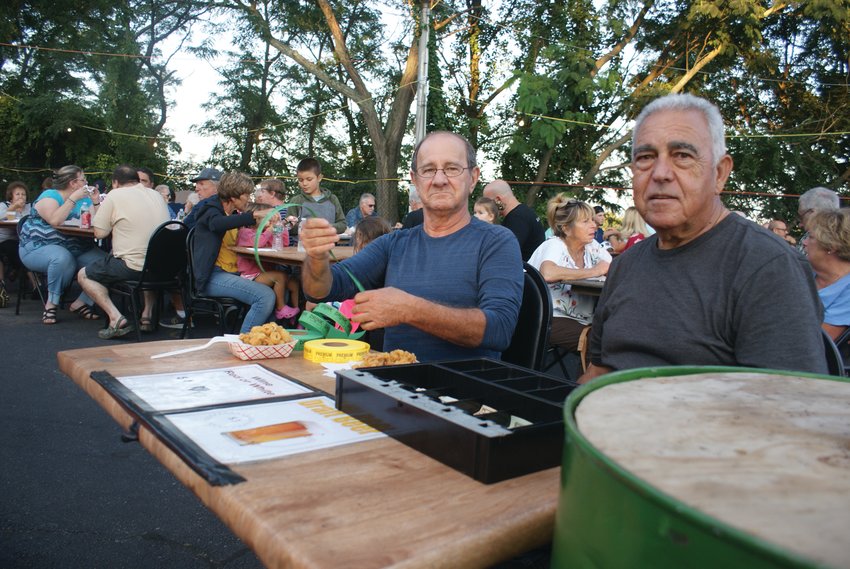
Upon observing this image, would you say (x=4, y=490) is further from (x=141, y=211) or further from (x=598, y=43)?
(x=598, y=43)

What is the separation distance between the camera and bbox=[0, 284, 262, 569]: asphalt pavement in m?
2.13

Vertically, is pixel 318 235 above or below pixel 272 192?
below

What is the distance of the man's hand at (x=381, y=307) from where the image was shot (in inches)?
61.9

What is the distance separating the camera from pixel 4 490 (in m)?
2.55

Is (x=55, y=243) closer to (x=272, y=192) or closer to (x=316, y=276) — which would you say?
(x=272, y=192)

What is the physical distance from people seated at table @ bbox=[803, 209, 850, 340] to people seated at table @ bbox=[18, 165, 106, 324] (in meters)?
6.48

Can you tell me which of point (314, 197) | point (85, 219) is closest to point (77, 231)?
point (85, 219)

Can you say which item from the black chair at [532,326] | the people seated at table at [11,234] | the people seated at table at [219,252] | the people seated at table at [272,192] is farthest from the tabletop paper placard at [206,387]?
the people seated at table at [11,234]

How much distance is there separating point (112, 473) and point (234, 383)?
1941mm

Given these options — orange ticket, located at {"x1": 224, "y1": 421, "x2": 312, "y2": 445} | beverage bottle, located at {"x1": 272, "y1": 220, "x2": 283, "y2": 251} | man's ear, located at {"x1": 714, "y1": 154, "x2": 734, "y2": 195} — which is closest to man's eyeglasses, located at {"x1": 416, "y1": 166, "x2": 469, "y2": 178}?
man's ear, located at {"x1": 714, "y1": 154, "x2": 734, "y2": 195}

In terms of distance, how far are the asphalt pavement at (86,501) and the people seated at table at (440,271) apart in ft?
3.49

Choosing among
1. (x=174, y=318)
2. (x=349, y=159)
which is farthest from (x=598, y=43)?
(x=174, y=318)

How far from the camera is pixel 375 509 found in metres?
0.73

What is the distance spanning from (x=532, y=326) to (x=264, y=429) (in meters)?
1.32
